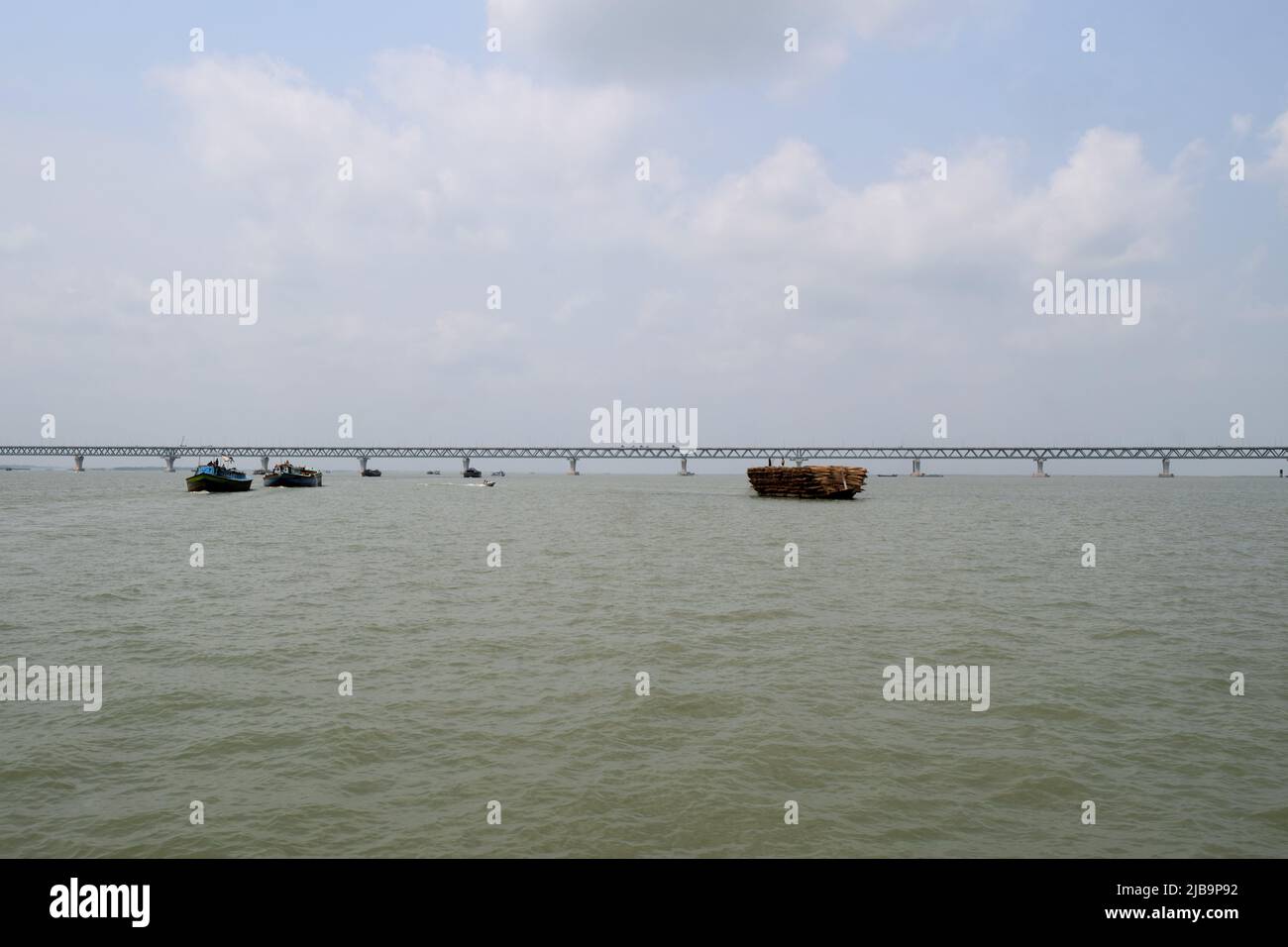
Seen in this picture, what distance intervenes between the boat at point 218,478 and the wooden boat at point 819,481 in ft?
209

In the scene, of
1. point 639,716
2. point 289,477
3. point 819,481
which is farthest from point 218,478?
point 639,716

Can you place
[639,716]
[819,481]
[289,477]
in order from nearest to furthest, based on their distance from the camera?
[639,716] → [819,481] → [289,477]

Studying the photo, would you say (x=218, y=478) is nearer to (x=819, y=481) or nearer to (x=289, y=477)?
(x=289, y=477)

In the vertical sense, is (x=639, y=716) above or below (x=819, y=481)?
below

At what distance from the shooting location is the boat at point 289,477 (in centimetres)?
10431

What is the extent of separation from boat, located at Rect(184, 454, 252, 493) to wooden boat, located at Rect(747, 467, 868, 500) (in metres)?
63.8

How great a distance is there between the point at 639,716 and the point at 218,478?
273 feet

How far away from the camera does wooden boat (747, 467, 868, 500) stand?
75.6m

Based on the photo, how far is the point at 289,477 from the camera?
10600cm

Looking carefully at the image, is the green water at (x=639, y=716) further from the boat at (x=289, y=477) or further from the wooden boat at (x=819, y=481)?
the boat at (x=289, y=477)

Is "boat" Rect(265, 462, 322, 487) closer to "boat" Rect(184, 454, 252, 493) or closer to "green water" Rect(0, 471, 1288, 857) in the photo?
"boat" Rect(184, 454, 252, 493)

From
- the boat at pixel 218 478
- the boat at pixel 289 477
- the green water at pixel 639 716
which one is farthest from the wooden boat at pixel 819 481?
the boat at pixel 289 477
